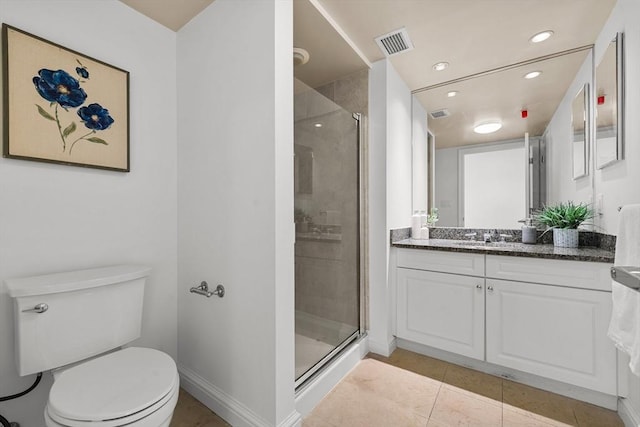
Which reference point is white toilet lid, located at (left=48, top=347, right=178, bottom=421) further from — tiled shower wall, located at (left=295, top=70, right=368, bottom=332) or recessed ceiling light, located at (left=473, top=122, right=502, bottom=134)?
recessed ceiling light, located at (left=473, top=122, right=502, bottom=134)

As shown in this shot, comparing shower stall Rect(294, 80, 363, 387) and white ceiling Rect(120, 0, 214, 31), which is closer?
white ceiling Rect(120, 0, 214, 31)

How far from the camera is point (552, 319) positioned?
1618mm

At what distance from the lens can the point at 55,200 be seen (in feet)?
4.37

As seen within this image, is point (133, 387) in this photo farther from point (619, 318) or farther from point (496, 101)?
point (496, 101)

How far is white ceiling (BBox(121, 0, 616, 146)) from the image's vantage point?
5.11 ft

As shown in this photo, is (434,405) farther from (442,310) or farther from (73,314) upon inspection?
(73,314)

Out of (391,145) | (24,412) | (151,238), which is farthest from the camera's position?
(391,145)

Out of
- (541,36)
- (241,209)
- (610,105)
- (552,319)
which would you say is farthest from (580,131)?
(241,209)

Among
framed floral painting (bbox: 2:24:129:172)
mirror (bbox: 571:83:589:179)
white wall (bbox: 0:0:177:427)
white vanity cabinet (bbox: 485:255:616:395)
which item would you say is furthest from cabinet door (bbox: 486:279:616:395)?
framed floral painting (bbox: 2:24:129:172)

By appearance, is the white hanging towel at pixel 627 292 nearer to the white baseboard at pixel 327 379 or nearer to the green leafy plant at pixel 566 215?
the green leafy plant at pixel 566 215

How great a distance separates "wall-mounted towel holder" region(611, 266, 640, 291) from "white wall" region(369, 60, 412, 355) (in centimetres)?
148

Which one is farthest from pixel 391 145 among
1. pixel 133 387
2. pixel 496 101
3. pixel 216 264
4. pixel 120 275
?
pixel 133 387

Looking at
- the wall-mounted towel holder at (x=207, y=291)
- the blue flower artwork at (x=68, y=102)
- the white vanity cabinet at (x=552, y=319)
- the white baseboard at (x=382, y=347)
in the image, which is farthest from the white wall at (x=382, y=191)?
the blue flower artwork at (x=68, y=102)

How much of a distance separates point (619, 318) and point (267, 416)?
1.51 metres
